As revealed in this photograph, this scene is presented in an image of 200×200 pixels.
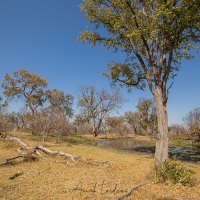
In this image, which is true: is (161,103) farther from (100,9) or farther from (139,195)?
(100,9)

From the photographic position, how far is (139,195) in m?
7.27

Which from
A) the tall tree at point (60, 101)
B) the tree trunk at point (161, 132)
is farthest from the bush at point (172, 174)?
the tall tree at point (60, 101)

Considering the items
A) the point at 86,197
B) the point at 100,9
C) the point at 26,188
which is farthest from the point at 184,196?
the point at 100,9

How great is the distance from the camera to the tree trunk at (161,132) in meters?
10.7

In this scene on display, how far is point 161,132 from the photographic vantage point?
11.0m

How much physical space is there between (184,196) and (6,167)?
8492mm

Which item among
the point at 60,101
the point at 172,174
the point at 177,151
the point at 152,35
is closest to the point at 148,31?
the point at 152,35

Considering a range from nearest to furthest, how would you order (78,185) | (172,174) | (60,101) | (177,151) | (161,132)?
(78,185) → (172,174) → (161,132) → (177,151) → (60,101)

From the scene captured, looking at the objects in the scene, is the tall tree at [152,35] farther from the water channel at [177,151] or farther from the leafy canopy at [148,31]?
the water channel at [177,151]

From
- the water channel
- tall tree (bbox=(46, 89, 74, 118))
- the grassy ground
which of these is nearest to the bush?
the grassy ground

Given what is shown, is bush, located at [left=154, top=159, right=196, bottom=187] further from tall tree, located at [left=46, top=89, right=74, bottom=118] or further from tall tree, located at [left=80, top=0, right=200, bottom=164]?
tall tree, located at [left=46, top=89, right=74, bottom=118]

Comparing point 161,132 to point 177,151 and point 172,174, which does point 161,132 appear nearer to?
point 172,174

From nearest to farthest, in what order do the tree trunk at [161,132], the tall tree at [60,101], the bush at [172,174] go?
the bush at [172,174] → the tree trunk at [161,132] → the tall tree at [60,101]

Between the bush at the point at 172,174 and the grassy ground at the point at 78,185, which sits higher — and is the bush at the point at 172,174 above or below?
above
